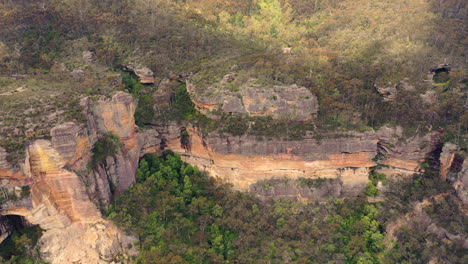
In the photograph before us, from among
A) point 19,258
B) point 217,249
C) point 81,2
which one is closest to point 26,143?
point 19,258

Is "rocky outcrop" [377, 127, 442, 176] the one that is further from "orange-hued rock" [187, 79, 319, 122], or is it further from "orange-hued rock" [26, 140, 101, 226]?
"orange-hued rock" [26, 140, 101, 226]

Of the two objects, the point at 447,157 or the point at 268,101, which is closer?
the point at 447,157

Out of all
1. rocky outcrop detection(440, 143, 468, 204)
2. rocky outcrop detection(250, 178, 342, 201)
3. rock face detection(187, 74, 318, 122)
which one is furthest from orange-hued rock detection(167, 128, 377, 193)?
rocky outcrop detection(440, 143, 468, 204)

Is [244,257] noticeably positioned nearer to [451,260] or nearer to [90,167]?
[90,167]

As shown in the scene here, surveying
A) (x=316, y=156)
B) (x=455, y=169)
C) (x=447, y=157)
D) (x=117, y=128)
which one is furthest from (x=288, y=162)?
(x=117, y=128)

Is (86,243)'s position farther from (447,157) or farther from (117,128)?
(447,157)
